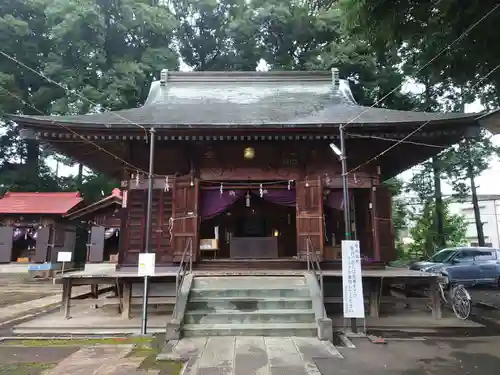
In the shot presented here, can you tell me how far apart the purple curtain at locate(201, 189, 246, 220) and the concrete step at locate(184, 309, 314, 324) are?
3539mm

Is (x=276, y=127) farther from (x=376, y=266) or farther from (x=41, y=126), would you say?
(x=41, y=126)

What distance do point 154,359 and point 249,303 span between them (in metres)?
2.40

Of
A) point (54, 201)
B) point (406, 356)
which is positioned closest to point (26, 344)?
point (406, 356)

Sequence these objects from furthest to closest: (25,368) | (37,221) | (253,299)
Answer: (37,221)
(253,299)
(25,368)

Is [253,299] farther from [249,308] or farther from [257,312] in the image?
[257,312]

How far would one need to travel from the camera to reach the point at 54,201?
21.4 m

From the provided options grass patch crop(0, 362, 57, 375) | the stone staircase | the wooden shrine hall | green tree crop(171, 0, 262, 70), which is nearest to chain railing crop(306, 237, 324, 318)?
the wooden shrine hall

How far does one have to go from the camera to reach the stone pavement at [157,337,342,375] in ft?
16.3

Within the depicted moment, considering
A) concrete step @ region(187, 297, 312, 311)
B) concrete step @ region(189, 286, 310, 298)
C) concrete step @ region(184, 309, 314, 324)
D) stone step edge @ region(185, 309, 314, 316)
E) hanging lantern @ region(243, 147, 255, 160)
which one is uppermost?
hanging lantern @ region(243, 147, 255, 160)

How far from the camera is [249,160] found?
33.5ft

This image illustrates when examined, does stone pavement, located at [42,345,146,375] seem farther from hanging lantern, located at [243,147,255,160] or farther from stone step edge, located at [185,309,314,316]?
hanging lantern, located at [243,147,255,160]

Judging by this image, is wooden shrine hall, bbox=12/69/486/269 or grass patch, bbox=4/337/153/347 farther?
wooden shrine hall, bbox=12/69/486/269

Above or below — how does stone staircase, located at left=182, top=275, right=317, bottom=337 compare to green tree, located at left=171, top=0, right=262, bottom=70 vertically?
below

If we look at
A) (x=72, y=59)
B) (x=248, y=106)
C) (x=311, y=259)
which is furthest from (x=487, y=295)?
(x=72, y=59)
